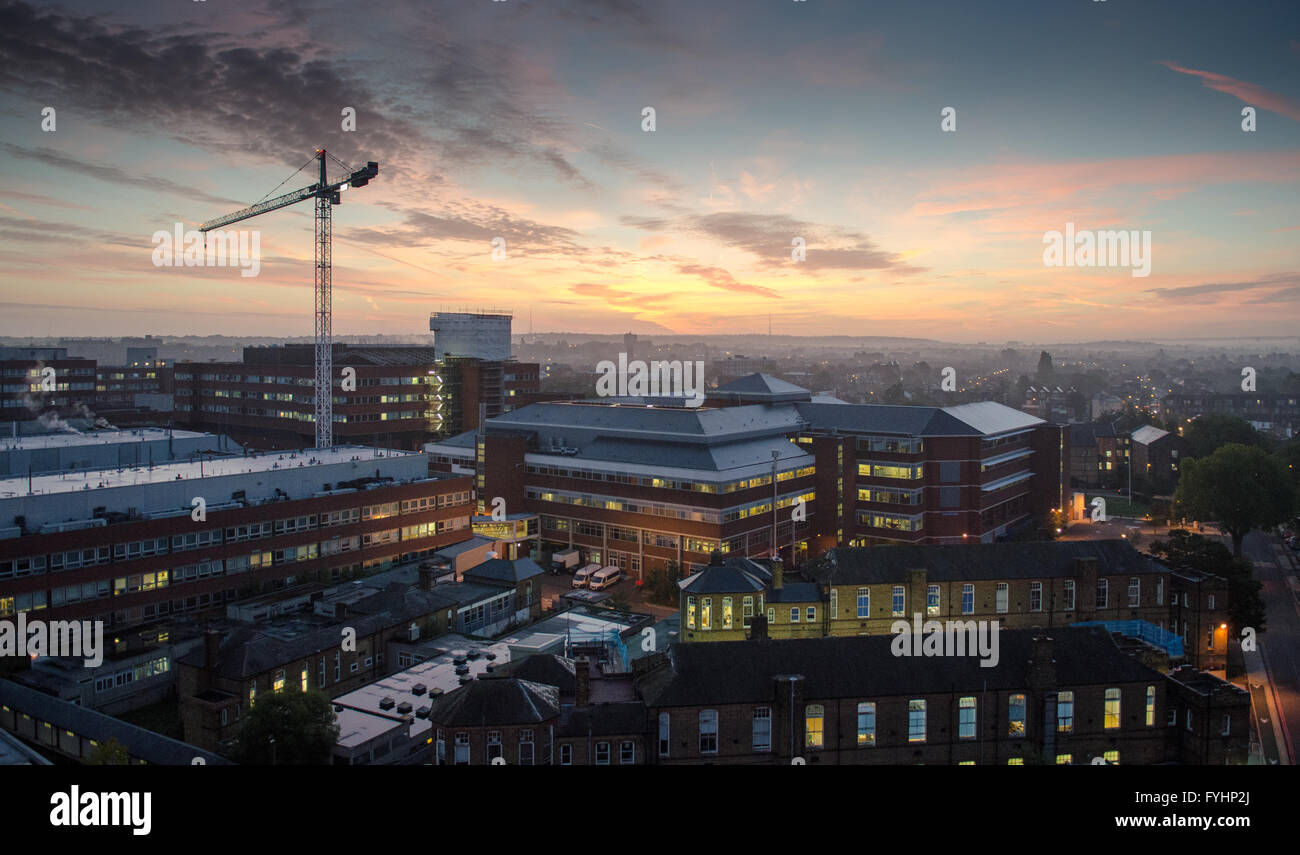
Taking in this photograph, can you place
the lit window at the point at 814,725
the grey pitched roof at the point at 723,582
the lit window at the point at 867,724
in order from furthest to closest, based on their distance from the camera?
1. the grey pitched roof at the point at 723,582
2. the lit window at the point at 867,724
3. the lit window at the point at 814,725

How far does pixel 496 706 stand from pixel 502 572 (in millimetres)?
24142

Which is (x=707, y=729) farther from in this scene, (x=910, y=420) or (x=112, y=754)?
(x=910, y=420)

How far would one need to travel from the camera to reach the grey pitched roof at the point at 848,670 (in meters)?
28.2

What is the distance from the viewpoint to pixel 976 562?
43.7 meters

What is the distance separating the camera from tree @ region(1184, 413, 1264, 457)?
10900 centimetres

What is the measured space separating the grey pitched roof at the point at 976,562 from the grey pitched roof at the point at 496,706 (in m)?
19.5

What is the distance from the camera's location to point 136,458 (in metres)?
68.1

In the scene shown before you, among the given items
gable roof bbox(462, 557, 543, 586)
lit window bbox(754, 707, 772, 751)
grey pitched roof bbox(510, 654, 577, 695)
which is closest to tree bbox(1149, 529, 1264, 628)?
lit window bbox(754, 707, 772, 751)

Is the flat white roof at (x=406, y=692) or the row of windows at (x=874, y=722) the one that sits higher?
the row of windows at (x=874, y=722)

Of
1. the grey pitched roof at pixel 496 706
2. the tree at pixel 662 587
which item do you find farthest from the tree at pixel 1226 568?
the grey pitched roof at pixel 496 706

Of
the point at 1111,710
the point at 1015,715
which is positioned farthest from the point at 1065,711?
the point at 1111,710

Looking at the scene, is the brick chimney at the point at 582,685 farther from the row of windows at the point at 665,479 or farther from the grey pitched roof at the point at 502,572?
the row of windows at the point at 665,479

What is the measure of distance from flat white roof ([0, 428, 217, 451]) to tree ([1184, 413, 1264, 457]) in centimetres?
11851
